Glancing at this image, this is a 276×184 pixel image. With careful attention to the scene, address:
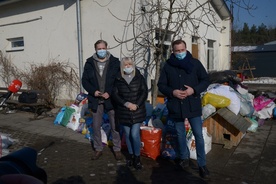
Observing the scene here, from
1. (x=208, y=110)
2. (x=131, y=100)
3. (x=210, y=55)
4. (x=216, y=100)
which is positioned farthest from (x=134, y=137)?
(x=210, y=55)

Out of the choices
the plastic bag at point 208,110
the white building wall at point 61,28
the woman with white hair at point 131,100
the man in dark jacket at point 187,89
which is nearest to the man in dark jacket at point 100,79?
the woman with white hair at point 131,100

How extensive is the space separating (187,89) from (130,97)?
0.90m

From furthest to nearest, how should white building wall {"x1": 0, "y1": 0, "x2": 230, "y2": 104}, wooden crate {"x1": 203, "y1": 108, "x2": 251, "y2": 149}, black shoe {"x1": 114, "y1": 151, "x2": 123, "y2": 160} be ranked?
1. white building wall {"x1": 0, "y1": 0, "x2": 230, "y2": 104}
2. wooden crate {"x1": 203, "y1": 108, "x2": 251, "y2": 149}
3. black shoe {"x1": 114, "y1": 151, "x2": 123, "y2": 160}

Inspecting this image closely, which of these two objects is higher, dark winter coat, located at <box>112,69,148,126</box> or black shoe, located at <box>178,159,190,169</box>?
dark winter coat, located at <box>112,69,148,126</box>

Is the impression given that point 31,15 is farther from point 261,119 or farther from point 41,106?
point 261,119

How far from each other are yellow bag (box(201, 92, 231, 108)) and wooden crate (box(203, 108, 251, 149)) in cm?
17

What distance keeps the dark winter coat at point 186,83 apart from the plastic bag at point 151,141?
62cm

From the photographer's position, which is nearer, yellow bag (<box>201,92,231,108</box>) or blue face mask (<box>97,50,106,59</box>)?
blue face mask (<box>97,50,106,59</box>)

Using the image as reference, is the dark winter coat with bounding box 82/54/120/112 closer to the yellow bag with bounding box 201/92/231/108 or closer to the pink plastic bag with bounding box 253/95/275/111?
the yellow bag with bounding box 201/92/231/108

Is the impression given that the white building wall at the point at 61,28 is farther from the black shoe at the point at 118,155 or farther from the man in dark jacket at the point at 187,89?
the man in dark jacket at the point at 187,89

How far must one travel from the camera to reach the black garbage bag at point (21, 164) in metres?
1.44

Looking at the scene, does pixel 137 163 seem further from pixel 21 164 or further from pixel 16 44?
pixel 16 44

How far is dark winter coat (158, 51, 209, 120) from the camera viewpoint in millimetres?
3646

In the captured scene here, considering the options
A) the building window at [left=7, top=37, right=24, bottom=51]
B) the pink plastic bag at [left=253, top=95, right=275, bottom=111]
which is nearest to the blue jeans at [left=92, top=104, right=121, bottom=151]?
the pink plastic bag at [left=253, top=95, right=275, bottom=111]
